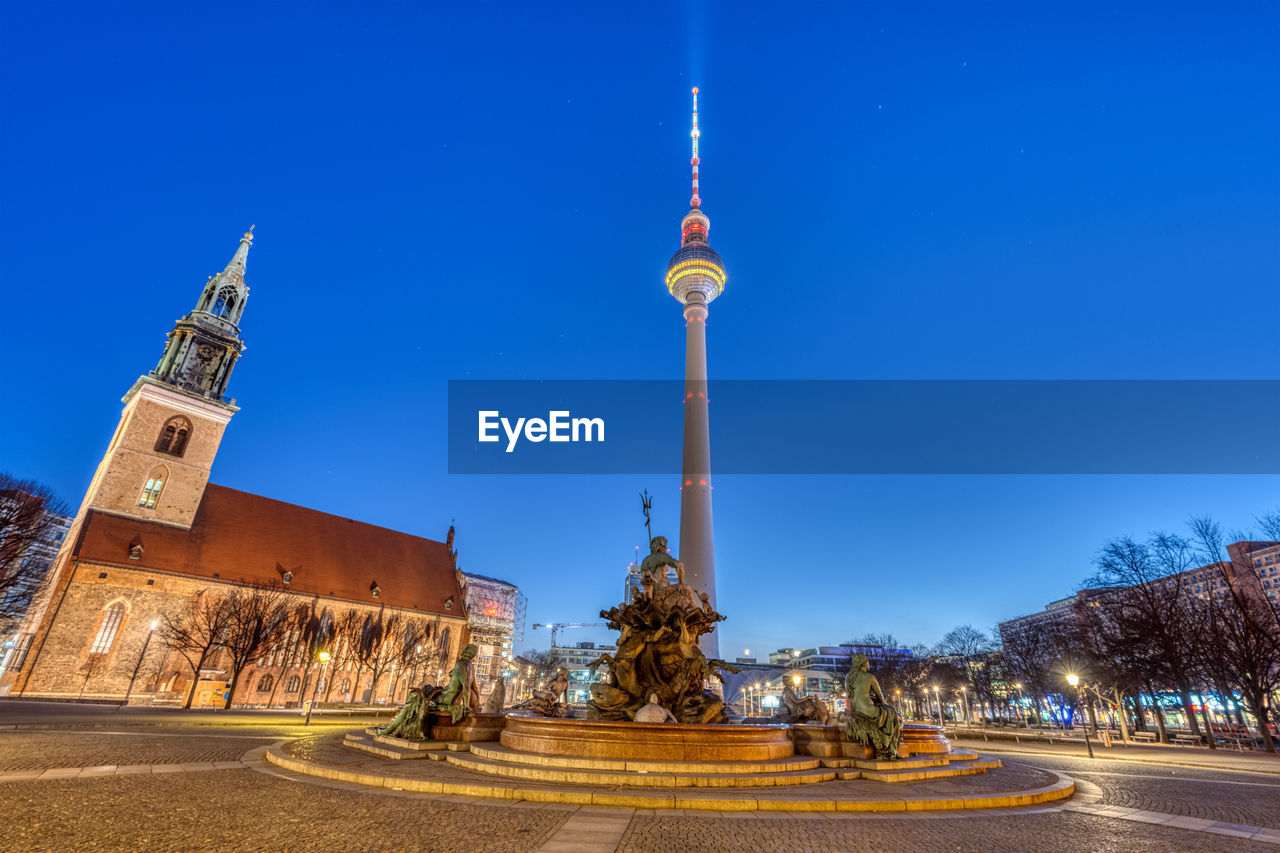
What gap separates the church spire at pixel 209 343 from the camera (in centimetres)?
4594

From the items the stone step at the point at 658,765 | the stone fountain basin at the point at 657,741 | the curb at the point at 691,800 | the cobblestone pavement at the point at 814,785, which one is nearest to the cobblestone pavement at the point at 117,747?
the cobblestone pavement at the point at 814,785

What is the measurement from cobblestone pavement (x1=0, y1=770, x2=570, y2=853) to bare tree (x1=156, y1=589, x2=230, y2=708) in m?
35.1

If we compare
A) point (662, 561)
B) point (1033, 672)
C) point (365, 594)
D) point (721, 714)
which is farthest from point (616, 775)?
point (1033, 672)

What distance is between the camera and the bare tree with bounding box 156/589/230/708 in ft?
121

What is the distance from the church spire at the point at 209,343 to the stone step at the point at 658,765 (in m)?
49.8

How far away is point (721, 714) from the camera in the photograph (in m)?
13.1

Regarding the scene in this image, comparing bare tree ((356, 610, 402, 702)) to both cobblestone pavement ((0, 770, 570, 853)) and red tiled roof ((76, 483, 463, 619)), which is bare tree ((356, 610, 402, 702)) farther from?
cobblestone pavement ((0, 770, 570, 853))

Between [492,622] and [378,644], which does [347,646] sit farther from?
[492,622]

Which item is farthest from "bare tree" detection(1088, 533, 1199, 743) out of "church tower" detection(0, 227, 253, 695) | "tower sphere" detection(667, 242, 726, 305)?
"church tower" detection(0, 227, 253, 695)

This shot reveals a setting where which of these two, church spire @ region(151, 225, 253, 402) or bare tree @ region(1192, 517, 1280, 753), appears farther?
church spire @ region(151, 225, 253, 402)

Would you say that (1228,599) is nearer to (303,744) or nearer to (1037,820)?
(1037,820)

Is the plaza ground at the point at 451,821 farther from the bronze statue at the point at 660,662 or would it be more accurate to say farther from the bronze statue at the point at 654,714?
the bronze statue at the point at 660,662

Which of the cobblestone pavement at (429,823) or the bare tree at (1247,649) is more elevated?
the bare tree at (1247,649)

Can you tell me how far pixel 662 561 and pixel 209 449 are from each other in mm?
47033
